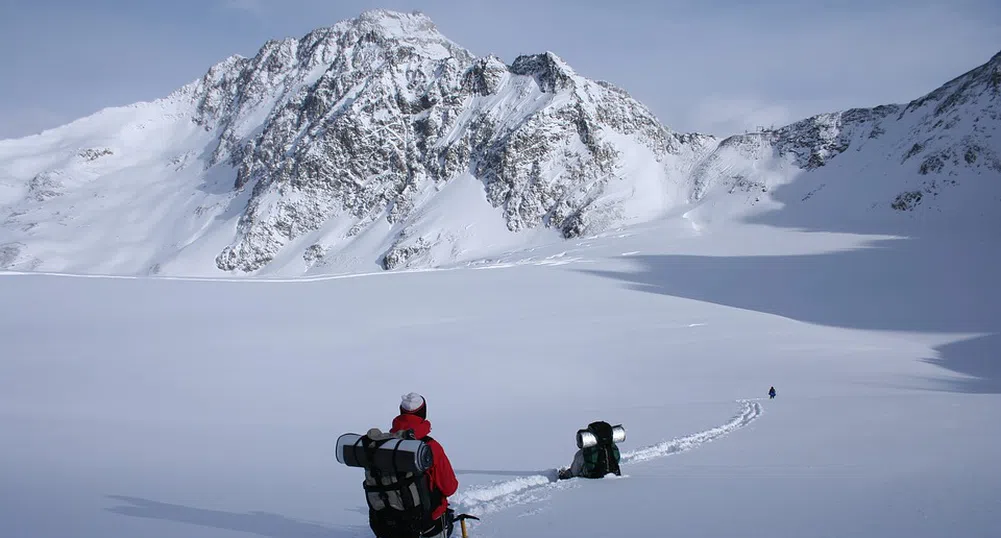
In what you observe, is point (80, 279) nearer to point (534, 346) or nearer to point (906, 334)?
point (534, 346)

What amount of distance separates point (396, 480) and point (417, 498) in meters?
0.21

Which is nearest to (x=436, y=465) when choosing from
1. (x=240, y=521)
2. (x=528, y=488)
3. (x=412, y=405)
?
(x=412, y=405)

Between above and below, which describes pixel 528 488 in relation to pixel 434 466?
below

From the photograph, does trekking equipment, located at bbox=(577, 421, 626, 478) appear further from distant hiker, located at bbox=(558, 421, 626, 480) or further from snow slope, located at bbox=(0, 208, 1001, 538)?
snow slope, located at bbox=(0, 208, 1001, 538)

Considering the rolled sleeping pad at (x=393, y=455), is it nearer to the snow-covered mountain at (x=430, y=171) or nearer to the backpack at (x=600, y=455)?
the backpack at (x=600, y=455)

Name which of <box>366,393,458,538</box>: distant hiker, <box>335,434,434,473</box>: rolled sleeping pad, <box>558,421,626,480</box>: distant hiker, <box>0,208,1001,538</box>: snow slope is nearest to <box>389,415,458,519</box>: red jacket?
<box>366,393,458,538</box>: distant hiker

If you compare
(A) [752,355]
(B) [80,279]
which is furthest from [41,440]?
(A) [752,355]

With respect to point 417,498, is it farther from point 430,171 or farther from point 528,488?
point 430,171

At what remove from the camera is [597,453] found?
720 cm

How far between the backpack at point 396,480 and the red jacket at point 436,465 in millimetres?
57

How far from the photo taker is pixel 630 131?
342 ft

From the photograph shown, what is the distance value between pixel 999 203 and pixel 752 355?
57737mm

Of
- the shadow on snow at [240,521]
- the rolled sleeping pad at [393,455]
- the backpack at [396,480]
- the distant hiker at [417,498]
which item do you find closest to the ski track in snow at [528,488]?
the shadow on snow at [240,521]

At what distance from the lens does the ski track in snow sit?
609 centimetres
